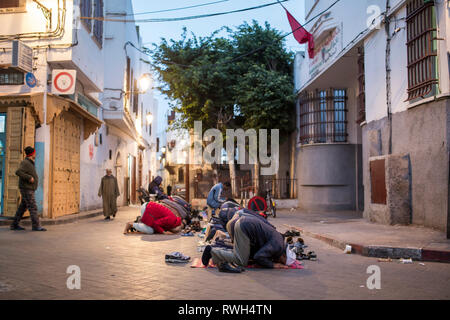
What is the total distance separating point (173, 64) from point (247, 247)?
17847 millimetres

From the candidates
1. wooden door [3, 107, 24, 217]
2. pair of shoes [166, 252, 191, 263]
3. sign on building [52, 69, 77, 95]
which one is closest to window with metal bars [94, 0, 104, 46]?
sign on building [52, 69, 77, 95]

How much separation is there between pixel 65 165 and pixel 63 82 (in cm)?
288

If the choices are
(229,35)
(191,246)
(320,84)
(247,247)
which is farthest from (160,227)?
(229,35)

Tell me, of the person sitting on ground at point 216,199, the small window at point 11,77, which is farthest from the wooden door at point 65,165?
the person sitting on ground at point 216,199

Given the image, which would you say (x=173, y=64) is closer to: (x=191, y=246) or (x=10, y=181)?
(x=10, y=181)

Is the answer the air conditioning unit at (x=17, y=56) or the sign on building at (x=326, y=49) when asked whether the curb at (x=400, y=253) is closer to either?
the sign on building at (x=326, y=49)

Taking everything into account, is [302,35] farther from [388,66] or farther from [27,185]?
[27,185]

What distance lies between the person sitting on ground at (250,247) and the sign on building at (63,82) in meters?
8.87

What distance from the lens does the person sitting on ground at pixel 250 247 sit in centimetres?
608

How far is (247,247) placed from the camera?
6.10 m

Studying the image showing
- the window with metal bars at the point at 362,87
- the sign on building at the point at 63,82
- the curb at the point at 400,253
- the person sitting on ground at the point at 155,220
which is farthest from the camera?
the window with metal bars at the point at 362,87

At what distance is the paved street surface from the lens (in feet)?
14.8

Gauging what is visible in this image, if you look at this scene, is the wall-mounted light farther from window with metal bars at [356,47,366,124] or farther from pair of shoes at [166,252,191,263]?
window with metal bars at [356,47,366,124]

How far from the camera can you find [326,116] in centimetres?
1853
